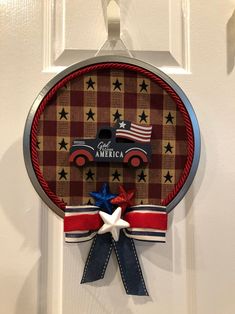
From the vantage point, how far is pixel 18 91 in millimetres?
634

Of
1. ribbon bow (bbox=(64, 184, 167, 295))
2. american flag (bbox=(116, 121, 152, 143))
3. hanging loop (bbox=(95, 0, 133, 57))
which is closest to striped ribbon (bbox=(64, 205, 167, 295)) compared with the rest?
ribbon bow (bbox=(64, 184, 167, 295))

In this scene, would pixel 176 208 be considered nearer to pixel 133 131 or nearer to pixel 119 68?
pixel 133 131

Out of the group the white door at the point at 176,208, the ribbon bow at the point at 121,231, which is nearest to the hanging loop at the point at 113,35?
the white door at the point at 176,208

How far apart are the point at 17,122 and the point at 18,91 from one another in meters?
0.06

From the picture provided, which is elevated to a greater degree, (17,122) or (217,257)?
(17,122)

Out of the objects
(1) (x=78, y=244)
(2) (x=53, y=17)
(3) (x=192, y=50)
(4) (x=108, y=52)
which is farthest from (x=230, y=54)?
(1) (x=78, y=244)

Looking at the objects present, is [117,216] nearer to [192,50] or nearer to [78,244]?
[78,244]

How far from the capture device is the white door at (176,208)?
625 mm

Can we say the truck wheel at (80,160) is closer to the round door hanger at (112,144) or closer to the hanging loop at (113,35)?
the round door hanger at (112,144)

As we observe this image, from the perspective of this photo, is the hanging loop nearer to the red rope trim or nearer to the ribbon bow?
the red rope trim

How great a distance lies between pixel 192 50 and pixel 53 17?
10.5 inches

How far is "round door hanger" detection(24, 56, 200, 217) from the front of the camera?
62 centimetres

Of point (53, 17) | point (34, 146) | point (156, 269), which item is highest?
point (53, 17)

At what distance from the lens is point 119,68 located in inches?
24.5
